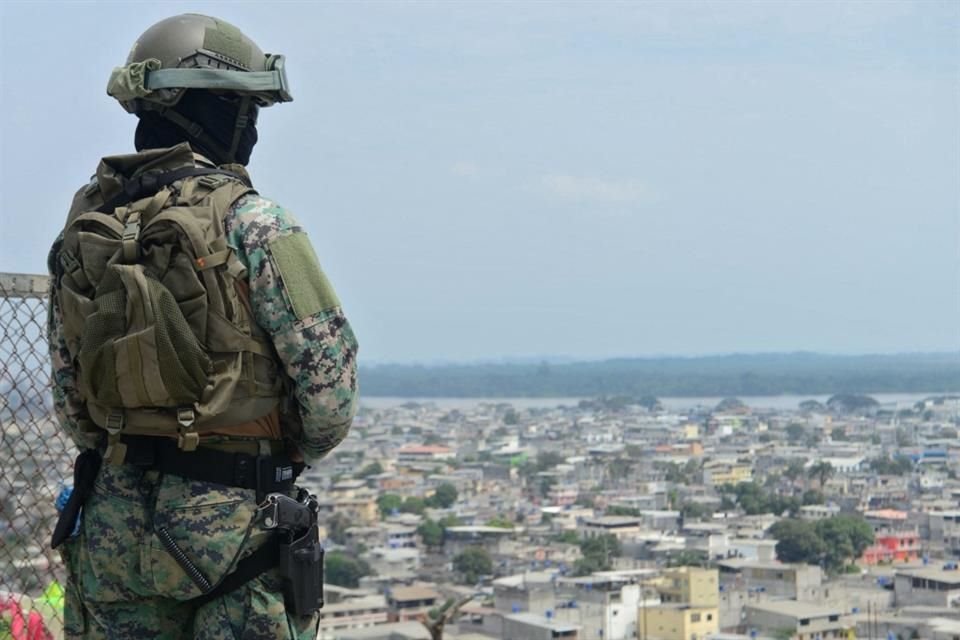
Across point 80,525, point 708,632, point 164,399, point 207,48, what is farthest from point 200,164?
point 708,632

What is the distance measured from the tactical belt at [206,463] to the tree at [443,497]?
53.1 metres

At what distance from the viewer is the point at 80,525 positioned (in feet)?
6.57

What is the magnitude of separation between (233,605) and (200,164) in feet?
1.73

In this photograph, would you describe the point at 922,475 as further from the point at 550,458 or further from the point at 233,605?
the point at 233,605

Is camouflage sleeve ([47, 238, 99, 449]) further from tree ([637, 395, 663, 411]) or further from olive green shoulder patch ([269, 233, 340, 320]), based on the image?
tree ([637, 395, 663, 411])

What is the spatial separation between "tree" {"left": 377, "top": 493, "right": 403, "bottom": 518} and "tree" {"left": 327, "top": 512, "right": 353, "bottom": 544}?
2212 mm

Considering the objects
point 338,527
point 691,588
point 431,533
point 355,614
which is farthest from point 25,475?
point 338,527

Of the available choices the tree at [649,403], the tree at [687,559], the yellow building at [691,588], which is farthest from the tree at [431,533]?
the tree at [649,403]

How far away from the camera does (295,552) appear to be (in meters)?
1.92

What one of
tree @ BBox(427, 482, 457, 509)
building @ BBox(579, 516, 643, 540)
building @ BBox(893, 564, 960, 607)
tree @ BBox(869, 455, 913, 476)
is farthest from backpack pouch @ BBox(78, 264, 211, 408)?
tree @ BBox(869, 455, 913, 476)

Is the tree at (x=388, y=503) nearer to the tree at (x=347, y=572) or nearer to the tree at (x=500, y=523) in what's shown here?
the tree at (x=500, y=523)

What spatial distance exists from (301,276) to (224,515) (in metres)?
0.29

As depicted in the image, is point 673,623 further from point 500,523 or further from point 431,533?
point 500,523

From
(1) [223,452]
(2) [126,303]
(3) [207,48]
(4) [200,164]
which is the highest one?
(3) [207,48]
